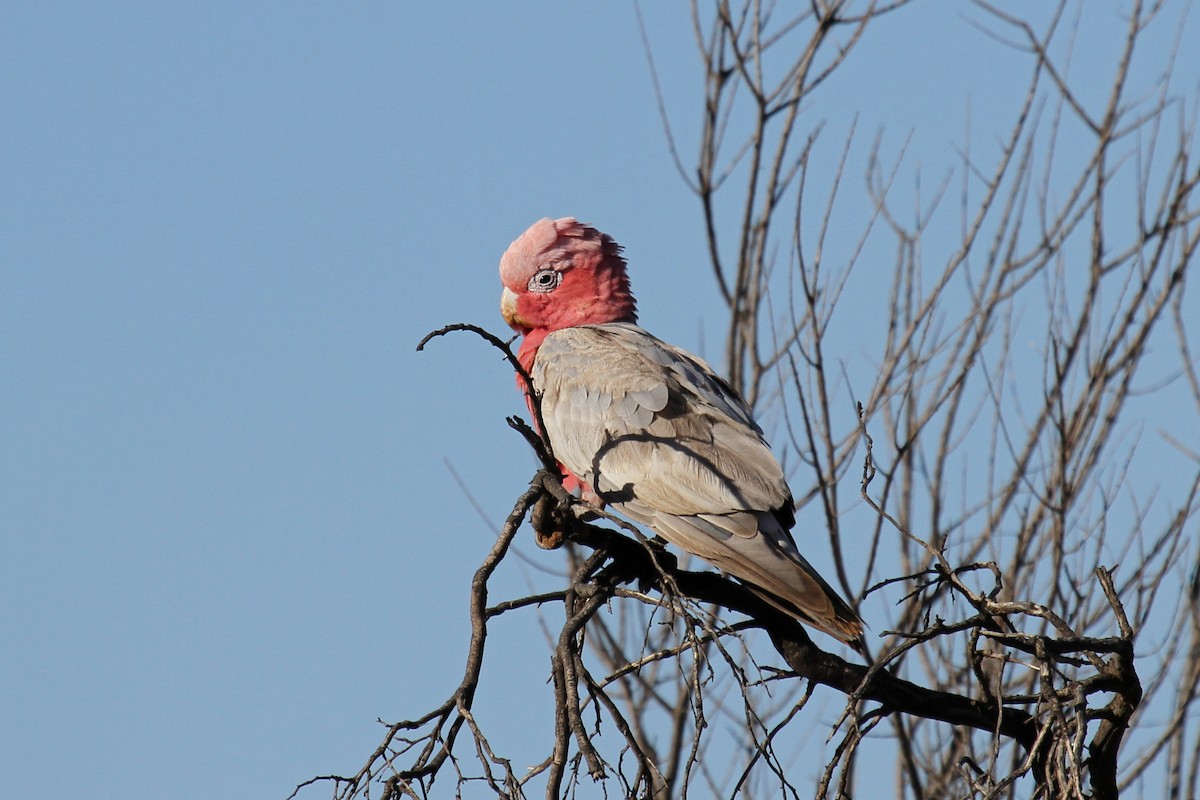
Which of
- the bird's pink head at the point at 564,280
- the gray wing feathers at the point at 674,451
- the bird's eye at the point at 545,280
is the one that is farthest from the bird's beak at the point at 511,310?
the gray wing feathers at the point at 674,451

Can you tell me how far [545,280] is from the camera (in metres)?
5.87

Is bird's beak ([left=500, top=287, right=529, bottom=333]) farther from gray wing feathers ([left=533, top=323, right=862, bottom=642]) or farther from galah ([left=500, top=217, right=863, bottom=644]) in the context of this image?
gray wing feathers ([left=533, top=323, right=862, bottom=642])

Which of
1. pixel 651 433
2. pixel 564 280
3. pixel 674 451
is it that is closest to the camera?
pixel 674 451

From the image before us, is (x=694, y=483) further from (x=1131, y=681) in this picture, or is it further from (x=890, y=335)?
(x=890, y=335)

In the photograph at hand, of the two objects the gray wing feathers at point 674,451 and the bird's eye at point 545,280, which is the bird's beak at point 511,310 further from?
the gray wing feathers at point 674,451

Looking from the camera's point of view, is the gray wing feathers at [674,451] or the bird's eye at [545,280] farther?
the bird's eye at [545,280]

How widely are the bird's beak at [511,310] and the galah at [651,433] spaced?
2cm

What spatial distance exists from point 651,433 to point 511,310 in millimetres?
1347

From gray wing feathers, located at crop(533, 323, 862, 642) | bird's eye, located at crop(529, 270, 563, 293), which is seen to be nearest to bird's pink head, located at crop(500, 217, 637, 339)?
bird's eye, located at crop(529, 270, 563, 293)

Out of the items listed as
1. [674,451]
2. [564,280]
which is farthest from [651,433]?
[564,280]

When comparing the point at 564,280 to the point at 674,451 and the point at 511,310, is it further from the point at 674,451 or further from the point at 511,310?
the point at 674,451

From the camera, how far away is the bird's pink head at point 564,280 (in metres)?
5.82

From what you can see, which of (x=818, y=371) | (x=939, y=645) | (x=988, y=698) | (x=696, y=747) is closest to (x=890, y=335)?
(x=818, y=371)

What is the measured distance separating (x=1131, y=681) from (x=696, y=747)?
1187mm
